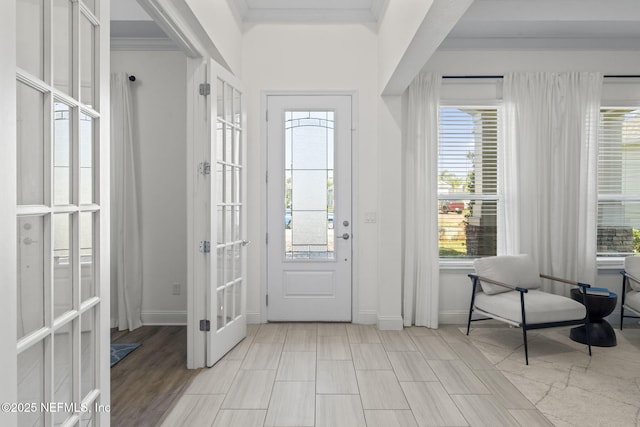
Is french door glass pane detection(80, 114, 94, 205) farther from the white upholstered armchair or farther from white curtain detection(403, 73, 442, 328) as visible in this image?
white curtain detection(403, 73, 442, 328)

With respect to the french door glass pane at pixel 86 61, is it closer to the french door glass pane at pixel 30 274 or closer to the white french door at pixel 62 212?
the white french door at pixel 62 212

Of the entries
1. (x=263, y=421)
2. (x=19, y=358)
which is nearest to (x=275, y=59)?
(x=263, y=421)

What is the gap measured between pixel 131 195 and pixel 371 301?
265 cm

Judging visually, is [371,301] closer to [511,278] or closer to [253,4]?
[511,278]

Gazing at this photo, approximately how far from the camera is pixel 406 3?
2.76 m

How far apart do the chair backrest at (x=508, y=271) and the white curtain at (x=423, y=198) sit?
1.62ft

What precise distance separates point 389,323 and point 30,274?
11.0ft

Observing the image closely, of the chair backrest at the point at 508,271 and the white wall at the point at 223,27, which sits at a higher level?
the white wall at the point at 223,27

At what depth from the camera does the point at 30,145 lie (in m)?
1.13

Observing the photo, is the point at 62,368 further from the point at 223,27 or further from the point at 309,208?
the point at 309,208

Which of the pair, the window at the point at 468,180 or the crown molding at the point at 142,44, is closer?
the crown molding at the point at 142,44

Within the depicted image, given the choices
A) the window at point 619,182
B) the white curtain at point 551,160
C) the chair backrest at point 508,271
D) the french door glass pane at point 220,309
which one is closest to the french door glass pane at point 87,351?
the french door glass pane at point 220,309

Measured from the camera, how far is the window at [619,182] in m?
4.31

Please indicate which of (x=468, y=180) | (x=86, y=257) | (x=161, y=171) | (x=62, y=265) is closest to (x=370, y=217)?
(x=468, y=180)
